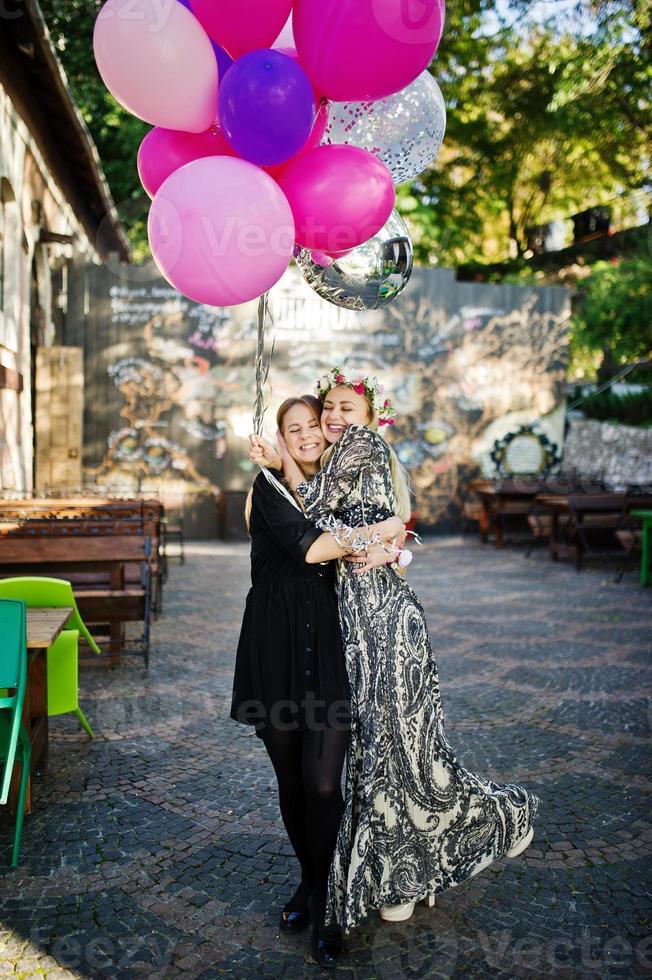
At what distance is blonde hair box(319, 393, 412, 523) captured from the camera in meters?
2.63

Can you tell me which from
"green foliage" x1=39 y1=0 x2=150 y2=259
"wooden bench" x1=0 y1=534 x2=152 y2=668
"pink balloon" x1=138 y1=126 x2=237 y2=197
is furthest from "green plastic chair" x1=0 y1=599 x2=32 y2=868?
"green foliage" x1=39 y1=0 x2=150 y2=259

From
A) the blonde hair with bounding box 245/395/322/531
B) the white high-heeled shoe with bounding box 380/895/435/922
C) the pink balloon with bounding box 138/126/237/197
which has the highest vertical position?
the pink balloon with bounding box 138/126/237/197

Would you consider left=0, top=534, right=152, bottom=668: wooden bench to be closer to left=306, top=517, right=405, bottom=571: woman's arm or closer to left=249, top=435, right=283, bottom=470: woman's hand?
left=249, top=435, right=283, bottom=470: woman's hand

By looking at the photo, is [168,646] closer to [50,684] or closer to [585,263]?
[50,684]

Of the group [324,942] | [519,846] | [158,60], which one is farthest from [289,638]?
[158,60]

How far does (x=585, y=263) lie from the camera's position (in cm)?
2225

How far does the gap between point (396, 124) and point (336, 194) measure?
2.67 ft

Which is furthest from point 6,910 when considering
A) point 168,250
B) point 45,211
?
point 45,211

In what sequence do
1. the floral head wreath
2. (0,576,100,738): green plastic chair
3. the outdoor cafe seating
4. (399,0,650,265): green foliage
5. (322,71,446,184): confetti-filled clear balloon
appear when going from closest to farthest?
the floral head wreath, (322,71,446,184): confetti-filled clear balloon, (0,576,100,738): green plastic chair, the outdoor cafe seating, (399,0,650,265): green foliage

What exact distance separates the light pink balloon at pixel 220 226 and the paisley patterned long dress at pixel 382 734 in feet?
2.16

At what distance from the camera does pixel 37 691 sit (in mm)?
3748

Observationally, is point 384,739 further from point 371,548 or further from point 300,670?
point 371,548

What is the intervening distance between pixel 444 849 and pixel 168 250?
2.18m

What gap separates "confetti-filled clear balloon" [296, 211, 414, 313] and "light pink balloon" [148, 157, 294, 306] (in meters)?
0.60
